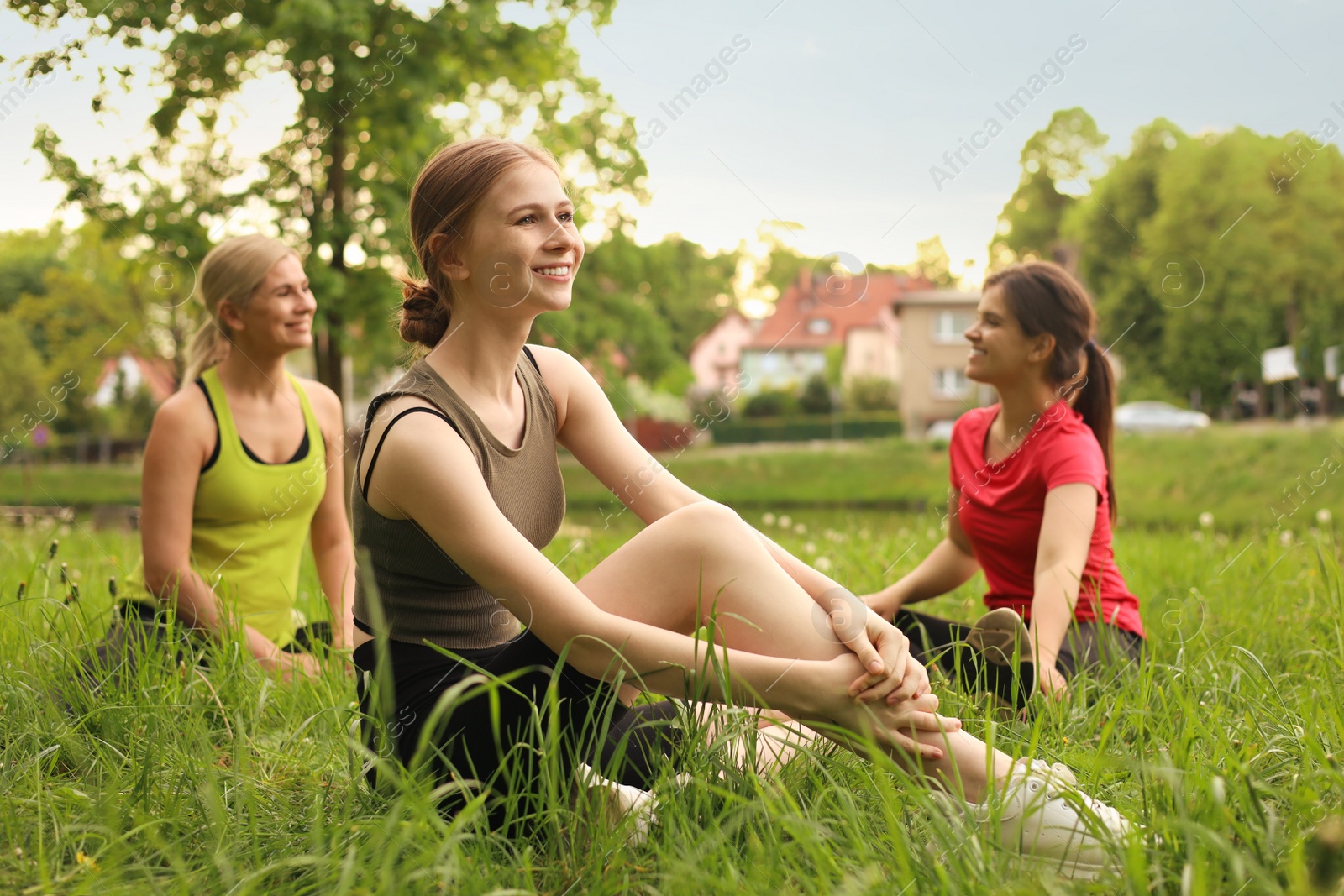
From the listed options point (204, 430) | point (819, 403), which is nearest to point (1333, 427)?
point (204, 430)

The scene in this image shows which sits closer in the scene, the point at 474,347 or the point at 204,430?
the point at 474,347

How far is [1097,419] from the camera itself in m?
3.22

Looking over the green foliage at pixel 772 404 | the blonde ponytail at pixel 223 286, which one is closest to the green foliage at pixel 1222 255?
the green foliage at pixel 772 404

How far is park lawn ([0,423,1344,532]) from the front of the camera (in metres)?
16.5

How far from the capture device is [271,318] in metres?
3.34

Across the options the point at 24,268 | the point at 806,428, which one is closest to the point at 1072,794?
the point at 806,428

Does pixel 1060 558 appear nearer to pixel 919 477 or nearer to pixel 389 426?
pixel 389 426

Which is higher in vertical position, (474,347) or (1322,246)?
(1322,246)

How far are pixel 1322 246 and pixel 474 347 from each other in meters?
25.3

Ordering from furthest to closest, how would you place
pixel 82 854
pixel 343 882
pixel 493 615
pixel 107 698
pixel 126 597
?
pixel 126 597, pixel 107 698, pixel 493 615, pixel 82 854, pixel 343 882

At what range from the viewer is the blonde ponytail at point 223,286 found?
335 cm

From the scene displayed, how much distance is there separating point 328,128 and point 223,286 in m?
5.16

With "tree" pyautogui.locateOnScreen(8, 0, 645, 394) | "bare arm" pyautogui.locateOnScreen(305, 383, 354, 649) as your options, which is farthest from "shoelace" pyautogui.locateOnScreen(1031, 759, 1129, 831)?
"tree" pyautogui.locateOnScreen(8, 0, 645, 394)

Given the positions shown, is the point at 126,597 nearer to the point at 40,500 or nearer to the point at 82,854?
the point at 82,854
